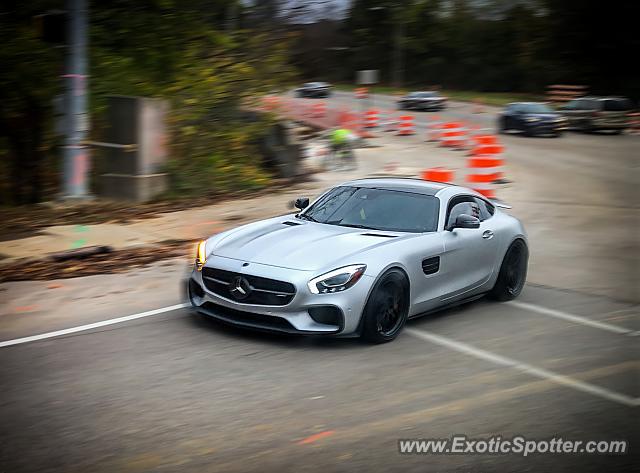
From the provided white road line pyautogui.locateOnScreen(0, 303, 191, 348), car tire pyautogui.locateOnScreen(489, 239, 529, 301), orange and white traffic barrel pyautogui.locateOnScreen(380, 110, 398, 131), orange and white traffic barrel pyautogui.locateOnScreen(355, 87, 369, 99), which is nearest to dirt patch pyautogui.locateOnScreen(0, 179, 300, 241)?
white road line pyautogui.locateOnScreen(0, 303, 191, 348)

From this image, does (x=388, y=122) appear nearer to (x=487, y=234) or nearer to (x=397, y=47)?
(x=487, y=234)

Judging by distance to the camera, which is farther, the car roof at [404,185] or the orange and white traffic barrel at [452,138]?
the orange and white traffic barrel at [452,138]

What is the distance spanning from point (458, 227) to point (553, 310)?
1.62m

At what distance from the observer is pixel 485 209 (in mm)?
9430

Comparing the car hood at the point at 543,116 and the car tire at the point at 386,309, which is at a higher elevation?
the car tire at the point at 386,309

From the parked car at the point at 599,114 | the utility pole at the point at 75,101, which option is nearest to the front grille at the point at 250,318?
the utility pole at the point at 75,101

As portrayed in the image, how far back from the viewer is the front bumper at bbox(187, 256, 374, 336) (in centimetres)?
723

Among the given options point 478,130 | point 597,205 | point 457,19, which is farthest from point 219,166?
point 457,19

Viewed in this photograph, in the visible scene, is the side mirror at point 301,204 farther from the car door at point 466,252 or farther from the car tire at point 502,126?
the car tire at point 502,126

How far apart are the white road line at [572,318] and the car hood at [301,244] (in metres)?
1.93

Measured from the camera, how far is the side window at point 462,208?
8.67 meters

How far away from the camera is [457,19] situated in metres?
62.9

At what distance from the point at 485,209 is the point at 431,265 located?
160cm

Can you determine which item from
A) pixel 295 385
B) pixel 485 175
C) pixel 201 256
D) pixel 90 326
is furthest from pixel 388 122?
pixel 295 385
